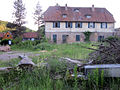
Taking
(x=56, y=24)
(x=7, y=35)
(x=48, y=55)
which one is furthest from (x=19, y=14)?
(x=48, y=55)

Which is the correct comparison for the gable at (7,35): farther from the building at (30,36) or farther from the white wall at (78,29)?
the white wall at (78,29)

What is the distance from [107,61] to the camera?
3.78 metres

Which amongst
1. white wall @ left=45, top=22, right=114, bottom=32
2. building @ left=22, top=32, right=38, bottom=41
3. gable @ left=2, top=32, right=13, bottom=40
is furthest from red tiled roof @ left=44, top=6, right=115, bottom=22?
gable @ left=2, top=32, right=13, bottom=40

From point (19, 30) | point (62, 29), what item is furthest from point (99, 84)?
point (19, 30)

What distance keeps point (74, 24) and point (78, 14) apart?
2685 mm

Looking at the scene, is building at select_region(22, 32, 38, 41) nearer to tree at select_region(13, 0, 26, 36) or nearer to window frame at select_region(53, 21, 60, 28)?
tree at select_region(13, 0, 26, 36)

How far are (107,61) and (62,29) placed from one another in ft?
75.1

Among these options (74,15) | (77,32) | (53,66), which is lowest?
(53,66)

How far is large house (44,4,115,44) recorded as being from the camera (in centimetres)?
2604

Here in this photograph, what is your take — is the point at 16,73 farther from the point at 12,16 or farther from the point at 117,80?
the point at 12,16

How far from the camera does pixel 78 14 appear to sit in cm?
2764

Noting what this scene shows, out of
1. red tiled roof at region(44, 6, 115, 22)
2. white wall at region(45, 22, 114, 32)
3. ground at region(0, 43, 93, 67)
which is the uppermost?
red tiled roof at region(44, 6, 115, 22)

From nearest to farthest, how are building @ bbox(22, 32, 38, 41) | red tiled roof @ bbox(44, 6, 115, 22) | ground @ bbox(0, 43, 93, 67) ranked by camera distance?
ground @ bbox(0, 43, 93, 67)
red tiled roof @ bbox(44, 6, 115, 22)
building @ bbox(22, 32, 38, 41)

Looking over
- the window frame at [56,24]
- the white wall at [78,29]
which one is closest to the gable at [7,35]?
the white wall at [78,29]
